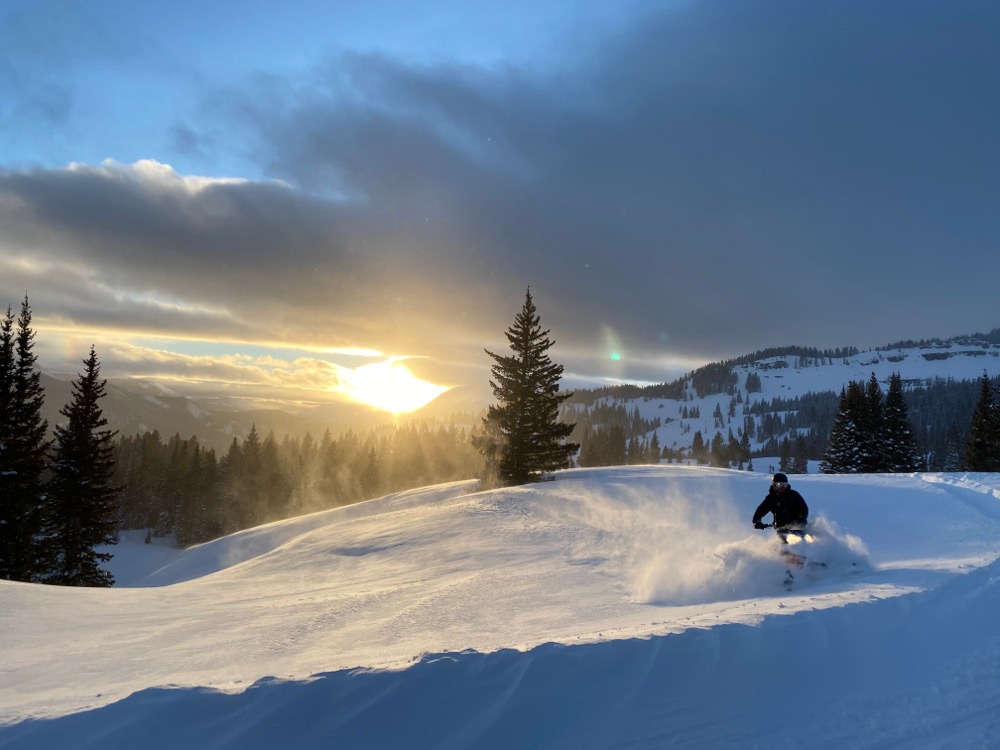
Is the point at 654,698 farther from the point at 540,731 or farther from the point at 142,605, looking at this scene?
the point at 142,605

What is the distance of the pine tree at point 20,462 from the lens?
21828mm

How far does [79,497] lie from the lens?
86.6 ft

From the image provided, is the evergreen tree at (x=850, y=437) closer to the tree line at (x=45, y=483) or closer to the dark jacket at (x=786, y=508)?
the dark jacket at (x=786, y=508)

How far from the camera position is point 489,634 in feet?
21.2

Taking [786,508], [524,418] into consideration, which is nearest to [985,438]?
[524,418]

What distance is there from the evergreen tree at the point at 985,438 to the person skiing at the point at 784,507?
1502 inches

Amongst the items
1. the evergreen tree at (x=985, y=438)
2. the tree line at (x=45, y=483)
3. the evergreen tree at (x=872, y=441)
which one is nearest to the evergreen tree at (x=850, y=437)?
the evergreen tree at (x=872, y=441)

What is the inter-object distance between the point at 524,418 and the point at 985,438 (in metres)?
33.8

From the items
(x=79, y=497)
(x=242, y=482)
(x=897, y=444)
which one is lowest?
(x=242, y=482)

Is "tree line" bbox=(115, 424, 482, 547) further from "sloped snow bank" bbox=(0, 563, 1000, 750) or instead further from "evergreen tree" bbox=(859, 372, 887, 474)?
A: "sloped snow bank" bbox=(0, 563, 1000, 750)

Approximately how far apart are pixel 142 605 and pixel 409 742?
910 cm

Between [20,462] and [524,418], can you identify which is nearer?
[20,462]

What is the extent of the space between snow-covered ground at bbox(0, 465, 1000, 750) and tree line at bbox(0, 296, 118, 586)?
1552cm

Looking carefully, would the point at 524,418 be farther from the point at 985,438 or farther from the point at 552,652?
the point at 985,438
